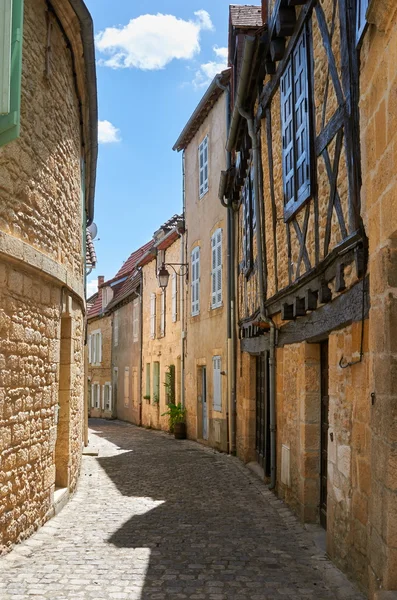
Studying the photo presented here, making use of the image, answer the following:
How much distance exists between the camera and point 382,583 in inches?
149

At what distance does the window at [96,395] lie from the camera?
30609mm

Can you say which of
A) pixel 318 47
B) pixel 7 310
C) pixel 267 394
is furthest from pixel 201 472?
pixel 318 47

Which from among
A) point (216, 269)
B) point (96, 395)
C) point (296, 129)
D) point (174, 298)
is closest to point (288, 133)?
point (296, 129)

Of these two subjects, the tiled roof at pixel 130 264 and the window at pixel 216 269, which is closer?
the window at pixel 216 269

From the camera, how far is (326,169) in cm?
566

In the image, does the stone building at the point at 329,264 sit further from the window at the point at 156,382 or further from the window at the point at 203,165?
the window at the point at 156,382

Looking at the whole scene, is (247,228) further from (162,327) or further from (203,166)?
(162,327)

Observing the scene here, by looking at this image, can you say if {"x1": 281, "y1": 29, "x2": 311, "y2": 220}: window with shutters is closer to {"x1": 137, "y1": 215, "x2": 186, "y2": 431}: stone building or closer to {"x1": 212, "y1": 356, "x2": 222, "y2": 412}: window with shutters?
{"x1": 212, "y1": 356, "x2": 222, "y2": 412}: window with shutters

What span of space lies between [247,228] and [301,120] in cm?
407

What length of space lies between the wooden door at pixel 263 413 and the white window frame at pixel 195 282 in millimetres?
4954

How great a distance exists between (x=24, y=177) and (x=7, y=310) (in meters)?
1.22

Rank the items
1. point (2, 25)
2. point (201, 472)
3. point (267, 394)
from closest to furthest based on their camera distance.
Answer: point (2, 25)
point (267, 394)
point (201, 472)

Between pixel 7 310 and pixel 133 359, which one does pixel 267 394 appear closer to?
pixel 7 310

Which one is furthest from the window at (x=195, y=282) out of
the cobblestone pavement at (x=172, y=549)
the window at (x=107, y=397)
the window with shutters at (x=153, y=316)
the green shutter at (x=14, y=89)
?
the window at (x=107, y=397)
